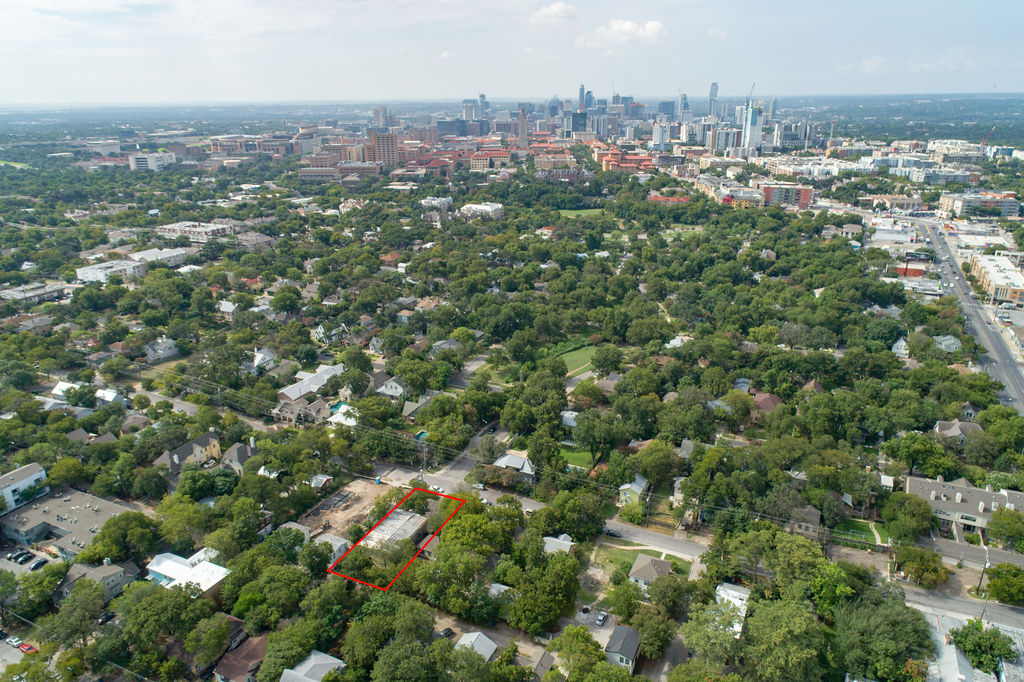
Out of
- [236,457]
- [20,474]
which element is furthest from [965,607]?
[20,474]

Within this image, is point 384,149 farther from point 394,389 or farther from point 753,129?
point 394,389

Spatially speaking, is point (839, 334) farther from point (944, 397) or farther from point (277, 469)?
point (277, 469)

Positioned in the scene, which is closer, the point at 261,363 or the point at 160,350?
the point at 261,363

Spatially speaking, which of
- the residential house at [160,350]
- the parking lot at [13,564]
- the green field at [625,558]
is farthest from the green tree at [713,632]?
the residential house at [160,350]

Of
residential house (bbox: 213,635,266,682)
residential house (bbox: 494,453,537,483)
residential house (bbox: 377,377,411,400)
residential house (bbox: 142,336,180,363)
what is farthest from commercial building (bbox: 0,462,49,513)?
residential house (bbox: 494,453,537,483)

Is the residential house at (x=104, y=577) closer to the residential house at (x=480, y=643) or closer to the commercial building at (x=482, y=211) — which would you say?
the residential house at (x=480, y=643)

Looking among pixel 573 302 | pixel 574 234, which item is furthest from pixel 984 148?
pixel 573 302
